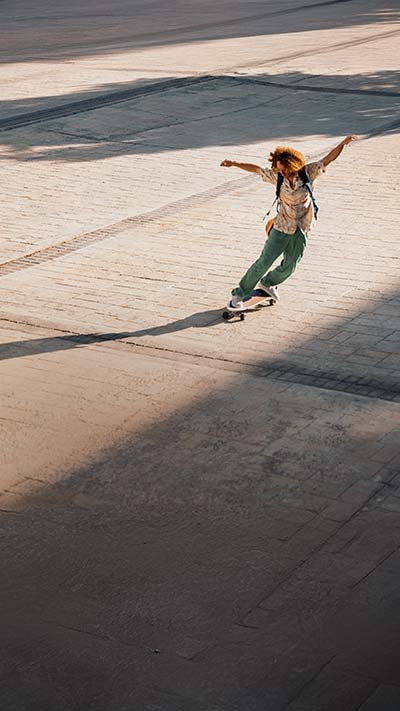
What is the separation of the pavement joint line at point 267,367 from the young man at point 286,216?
51cm

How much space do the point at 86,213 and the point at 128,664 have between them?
851 cm

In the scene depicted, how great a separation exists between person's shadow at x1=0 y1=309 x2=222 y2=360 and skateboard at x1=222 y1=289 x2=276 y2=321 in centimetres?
9

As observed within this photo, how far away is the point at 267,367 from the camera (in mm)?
8438

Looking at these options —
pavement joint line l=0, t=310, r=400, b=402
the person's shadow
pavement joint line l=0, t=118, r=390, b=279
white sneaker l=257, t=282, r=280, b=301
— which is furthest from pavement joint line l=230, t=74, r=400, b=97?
pavement joint line l=0, t=310, r=400, b=402

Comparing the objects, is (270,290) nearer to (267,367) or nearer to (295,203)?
(295,203)

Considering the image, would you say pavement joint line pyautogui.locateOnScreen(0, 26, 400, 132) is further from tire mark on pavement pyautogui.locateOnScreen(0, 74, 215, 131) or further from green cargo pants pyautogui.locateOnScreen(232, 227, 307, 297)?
green cargo pants pyautogui.locateOnScreen(232, 227, 307, 297)

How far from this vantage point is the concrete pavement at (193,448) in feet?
16.7

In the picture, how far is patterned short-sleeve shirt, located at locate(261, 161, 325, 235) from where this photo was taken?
9.16 meters

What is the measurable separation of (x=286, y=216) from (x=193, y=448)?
290cm

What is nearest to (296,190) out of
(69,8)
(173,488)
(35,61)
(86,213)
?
(173,488)

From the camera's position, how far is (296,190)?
30.1ft

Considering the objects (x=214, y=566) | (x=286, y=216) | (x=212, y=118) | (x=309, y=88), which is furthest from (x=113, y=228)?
(x=309, y=88)

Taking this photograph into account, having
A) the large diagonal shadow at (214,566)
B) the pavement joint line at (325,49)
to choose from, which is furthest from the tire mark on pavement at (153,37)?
the large diagonal shadow at (214,566)

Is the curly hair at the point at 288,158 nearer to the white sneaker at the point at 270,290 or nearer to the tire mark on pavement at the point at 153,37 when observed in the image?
the white sneaker at the point at 270,290
